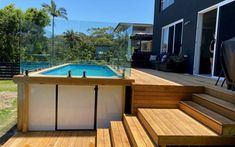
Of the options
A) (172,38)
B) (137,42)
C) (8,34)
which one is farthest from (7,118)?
(137,42)

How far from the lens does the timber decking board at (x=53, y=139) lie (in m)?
3.69

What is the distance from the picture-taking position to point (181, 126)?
9.78 ft

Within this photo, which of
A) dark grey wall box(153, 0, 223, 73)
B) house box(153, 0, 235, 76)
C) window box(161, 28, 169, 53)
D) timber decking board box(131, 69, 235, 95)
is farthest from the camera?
window box(161, 28, 169, 53)

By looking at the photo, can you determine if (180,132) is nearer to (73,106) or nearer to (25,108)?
(73,106)

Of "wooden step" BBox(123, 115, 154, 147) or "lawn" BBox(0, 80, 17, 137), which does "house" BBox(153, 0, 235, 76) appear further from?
"lawn" BBox(0, 80, 17, 137)

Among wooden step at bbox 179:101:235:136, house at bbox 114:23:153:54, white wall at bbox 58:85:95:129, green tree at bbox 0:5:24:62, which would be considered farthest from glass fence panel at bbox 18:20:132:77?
green tree at bbox 0:5:24:62

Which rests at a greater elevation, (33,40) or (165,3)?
(165,3)

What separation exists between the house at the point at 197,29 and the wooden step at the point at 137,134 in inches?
124

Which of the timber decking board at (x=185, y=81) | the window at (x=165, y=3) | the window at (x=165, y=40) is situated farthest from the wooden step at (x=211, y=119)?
the window at (x=165, y=3)

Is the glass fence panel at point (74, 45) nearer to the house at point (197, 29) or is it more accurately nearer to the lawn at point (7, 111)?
the lawn at point (7, 111)

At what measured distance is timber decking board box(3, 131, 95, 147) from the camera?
3.69 metres

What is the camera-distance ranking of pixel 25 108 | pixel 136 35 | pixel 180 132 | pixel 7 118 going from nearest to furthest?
pixel 180 132 → pixel 25 108 → pixel 7 118 → pixel 136 35

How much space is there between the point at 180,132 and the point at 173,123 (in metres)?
0.38

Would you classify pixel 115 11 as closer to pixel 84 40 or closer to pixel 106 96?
pixel 84 40
